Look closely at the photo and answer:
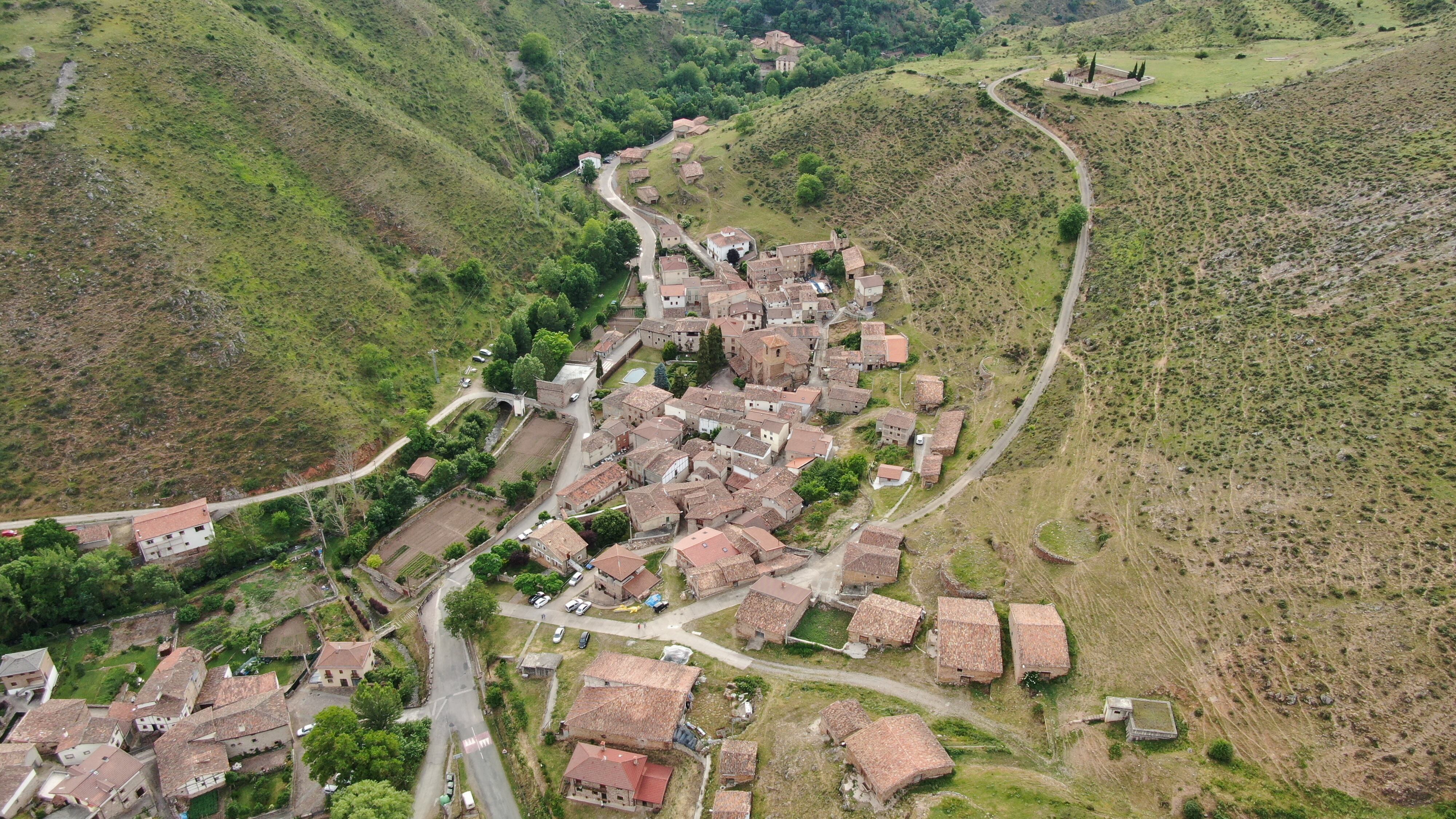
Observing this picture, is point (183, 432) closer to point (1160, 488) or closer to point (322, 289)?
point (322, 289)

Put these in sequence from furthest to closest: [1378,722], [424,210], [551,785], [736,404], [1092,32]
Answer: [1092,32] < [424,210] < [736,404] < [551,785] < [1378,722]

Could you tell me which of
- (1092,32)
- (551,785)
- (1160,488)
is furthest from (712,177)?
(551,785)

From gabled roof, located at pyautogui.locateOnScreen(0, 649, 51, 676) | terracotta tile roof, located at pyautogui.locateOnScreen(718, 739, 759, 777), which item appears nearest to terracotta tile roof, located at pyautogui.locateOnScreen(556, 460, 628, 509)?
terracotta tile roof, located at pyautogui.locateOnScreen(718, 739, 759, 777)

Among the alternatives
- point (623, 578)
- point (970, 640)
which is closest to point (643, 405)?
point (623, 578)

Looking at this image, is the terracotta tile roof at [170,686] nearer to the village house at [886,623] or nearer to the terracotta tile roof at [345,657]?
the terracotta tile roof at [345,657]

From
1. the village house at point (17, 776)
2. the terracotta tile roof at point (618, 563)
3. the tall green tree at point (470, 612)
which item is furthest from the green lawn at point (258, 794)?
the terracotta tile roof at point (618, 563)

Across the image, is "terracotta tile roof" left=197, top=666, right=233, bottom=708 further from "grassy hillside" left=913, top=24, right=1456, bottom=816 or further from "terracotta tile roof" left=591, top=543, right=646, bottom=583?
"grassy hillside" left=913, top=24, right=1456, bottom=816

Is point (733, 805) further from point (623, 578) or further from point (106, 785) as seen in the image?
point (106, 785)
